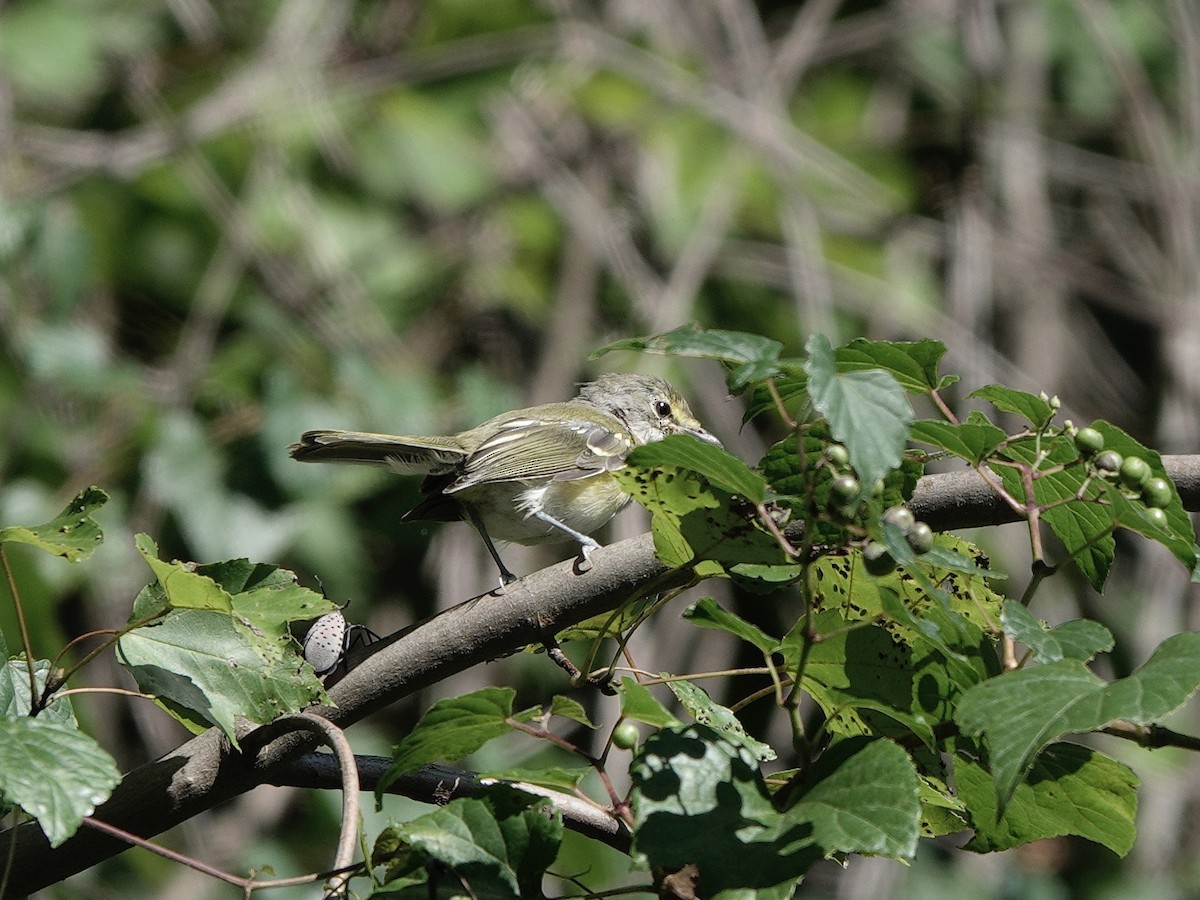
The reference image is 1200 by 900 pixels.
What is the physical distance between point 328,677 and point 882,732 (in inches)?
27.1

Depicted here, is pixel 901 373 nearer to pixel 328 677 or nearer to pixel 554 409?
pixel 328 677

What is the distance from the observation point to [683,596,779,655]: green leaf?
1263 mm

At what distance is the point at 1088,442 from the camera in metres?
1.29

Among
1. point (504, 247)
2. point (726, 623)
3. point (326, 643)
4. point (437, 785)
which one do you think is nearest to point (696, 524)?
point (726, 623)

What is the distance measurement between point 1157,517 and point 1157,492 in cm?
5

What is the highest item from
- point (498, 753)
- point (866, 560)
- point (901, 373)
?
point (901, 373)

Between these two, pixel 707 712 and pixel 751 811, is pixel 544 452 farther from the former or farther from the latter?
pixel 751 811

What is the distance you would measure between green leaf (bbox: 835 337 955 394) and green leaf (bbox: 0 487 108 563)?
2.64 feet

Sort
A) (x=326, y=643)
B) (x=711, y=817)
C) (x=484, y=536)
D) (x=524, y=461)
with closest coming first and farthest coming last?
1. (x=711, y=817)
2. (x=326, y=643)
3. (x=484, y=536)
4. (x=524, y=461)

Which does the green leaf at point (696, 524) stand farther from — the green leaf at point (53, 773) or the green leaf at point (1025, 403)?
the green leaf at point (53, 773)

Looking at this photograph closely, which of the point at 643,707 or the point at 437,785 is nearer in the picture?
the point at 643,707

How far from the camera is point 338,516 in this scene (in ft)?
14.0

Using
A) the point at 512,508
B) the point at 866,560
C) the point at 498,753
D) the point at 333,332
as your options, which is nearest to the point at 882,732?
the point at 866,560

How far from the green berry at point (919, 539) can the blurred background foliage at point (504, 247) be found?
282 centimetres
